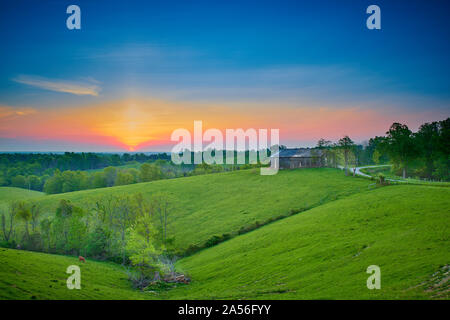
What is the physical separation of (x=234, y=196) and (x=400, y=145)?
47.0 metres

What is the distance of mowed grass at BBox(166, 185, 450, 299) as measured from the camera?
834 inches

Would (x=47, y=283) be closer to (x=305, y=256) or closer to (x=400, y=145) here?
(x=305, y=256)

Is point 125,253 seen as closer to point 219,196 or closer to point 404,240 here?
point 219,196

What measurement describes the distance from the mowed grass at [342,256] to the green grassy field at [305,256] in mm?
81

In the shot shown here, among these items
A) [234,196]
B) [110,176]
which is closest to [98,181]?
[110,176]

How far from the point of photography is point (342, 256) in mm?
28219

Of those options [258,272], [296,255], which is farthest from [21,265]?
[296,255]

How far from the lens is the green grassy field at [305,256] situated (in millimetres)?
22047

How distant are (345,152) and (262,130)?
116 feet

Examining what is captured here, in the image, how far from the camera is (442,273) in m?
20.2

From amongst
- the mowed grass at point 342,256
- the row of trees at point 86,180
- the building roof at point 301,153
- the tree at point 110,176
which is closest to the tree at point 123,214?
the mowed grass at point 342,256

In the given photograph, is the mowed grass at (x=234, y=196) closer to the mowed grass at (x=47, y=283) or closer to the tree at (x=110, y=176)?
the mowed grass at (x=47, y=283)

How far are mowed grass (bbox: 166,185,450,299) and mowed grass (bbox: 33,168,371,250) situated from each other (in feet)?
28.8

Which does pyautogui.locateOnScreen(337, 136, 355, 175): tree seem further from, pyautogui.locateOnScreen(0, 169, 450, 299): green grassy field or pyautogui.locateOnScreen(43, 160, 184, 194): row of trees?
pyautogui.locateOnScreen(43, 160, 184, 194): row of trees
